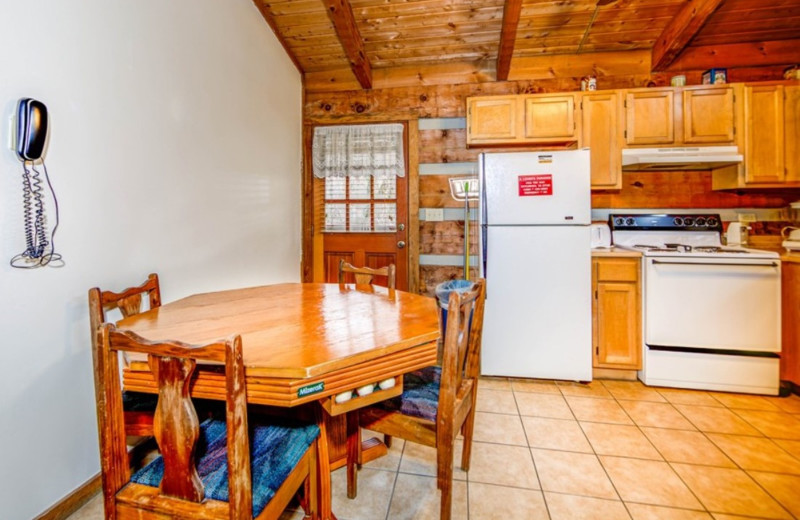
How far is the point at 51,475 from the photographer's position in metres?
1.41

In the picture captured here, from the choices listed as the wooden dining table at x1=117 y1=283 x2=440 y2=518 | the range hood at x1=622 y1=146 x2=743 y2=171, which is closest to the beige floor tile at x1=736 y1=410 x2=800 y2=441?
the range hood at x1=622 y1=146 x2=743 y2=171

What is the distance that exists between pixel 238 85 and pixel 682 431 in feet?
11.5

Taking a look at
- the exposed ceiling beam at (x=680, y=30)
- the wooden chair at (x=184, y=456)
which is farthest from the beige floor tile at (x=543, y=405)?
the exposed ceiling beam at (x=680, y=30)

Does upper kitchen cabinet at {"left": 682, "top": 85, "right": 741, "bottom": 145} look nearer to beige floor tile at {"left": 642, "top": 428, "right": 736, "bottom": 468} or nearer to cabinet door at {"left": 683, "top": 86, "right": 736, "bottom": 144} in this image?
cabinet door at {"left": 683, "top": 86, "right": 736, "bottom": 144}

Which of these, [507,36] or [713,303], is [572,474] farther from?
[507,36]

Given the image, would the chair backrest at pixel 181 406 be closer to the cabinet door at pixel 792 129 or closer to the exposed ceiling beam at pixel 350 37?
the exposed ceiling beam at pixel 350 37

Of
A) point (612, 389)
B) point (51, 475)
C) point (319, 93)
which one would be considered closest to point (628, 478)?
point (612, 389)

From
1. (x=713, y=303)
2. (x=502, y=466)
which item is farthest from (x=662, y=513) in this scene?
(x=713, y=303)

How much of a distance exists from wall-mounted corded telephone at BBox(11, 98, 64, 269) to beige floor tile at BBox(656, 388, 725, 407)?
11.1 feet

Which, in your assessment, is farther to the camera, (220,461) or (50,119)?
(50,119)

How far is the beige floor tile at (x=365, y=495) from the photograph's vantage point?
1.48m

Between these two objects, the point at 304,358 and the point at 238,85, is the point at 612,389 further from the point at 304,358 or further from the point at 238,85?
the point at 238,85

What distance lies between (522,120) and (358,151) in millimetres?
1490

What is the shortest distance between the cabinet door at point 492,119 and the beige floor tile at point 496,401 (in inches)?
76.2
